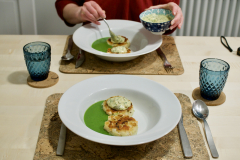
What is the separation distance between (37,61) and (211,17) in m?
2.17

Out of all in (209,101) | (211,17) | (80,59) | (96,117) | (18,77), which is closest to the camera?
(96,117)

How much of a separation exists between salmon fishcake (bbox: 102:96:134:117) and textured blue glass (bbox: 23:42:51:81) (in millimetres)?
345

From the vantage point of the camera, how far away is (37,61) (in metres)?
1.05

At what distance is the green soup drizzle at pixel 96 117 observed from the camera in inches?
32.2

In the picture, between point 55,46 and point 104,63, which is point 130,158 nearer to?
point 104,63

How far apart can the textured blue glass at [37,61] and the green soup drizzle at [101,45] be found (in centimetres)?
31

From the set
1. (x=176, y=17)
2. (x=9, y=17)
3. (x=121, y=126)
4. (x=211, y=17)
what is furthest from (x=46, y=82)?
(x=211, y=17)

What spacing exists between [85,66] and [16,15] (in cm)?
173

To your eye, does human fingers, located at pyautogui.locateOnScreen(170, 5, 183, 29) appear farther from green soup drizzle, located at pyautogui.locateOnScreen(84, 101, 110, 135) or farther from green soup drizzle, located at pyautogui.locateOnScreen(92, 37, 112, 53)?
green soup drizzle, located at pyautogui.locateOnScreen(84, 101, 110, 135)

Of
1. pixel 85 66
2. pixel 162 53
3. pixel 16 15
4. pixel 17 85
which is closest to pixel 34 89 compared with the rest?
pixel 17 85

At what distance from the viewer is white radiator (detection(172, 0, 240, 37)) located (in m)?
2.62

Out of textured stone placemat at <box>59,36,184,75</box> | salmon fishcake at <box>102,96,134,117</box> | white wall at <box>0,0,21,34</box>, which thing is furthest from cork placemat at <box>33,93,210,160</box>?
white wall at <box>0,0,21,34</box>

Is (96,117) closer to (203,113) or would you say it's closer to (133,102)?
(133,102)

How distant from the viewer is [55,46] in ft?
4.58
